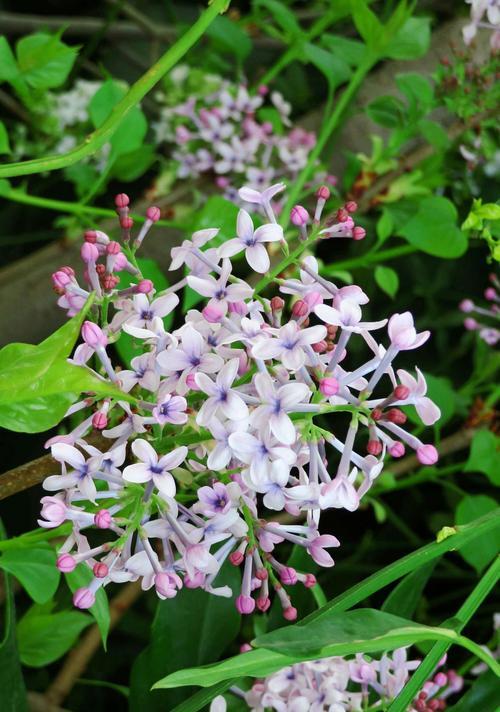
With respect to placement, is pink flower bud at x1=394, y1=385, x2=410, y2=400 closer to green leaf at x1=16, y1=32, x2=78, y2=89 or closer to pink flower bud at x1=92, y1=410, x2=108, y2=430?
A: pink flower bud at x1=92, y1=410, x2=108, y2=430

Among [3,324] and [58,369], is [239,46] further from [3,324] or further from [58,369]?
[58,369]

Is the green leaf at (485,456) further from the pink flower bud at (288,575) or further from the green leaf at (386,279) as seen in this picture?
the pink flower bud at (288,575)

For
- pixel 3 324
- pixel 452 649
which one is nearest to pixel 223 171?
pixel 3 324

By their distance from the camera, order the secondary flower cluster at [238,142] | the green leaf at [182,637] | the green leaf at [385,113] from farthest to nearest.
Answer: the secondary flower cluster at [238,142] → the green leaf at [385,113] → the green leaf at [182,637]

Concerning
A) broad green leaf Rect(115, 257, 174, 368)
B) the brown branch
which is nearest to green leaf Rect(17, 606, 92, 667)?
the brown branch

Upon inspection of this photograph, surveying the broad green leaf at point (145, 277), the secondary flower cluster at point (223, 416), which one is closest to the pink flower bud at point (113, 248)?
the secondary flower cluster at point (223, 416)
